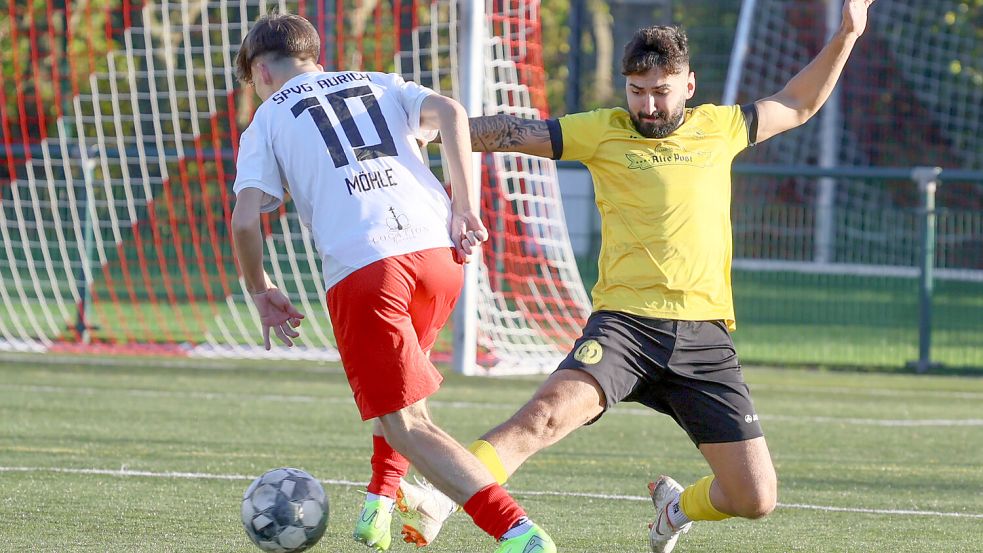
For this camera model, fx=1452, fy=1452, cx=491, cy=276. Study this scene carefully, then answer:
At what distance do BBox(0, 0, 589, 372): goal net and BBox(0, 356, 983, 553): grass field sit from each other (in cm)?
117

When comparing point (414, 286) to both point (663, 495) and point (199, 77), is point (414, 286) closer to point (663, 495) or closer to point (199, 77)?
point (663, 495)

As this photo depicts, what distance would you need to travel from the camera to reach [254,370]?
1052cm

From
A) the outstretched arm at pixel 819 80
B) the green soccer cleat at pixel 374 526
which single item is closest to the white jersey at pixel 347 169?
the green soccer cleat at pixel 374 526

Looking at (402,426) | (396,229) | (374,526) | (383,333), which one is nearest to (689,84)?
(396,229)

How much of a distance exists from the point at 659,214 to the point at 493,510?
4.16 feet

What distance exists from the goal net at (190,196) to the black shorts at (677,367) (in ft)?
18.0

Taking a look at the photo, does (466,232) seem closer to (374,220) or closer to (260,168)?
(374,220)

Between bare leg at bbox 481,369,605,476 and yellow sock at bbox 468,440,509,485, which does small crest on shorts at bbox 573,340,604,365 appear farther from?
yellow sock at bbox 468,440,509,485

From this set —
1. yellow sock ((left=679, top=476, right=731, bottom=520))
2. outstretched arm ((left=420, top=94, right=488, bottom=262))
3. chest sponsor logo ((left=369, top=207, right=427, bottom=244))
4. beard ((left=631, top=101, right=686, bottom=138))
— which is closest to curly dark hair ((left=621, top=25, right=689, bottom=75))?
beard ((left=631, top=101, right=686, bottom=138))

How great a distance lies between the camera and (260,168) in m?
4.40

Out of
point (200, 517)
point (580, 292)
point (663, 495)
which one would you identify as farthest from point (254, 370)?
point (663, 495)

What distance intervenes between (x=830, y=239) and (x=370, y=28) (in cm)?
458

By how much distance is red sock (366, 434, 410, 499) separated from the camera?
4.86 m

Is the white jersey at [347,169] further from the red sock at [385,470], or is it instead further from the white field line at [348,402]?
the white field line at [348,402]
